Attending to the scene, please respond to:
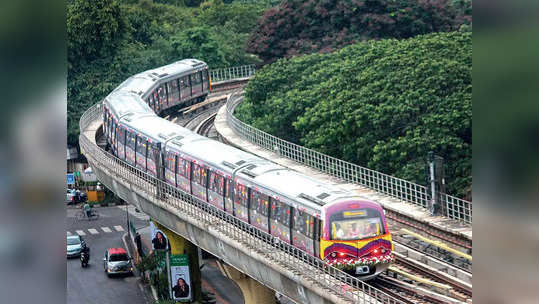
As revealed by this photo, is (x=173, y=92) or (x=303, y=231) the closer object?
(x=303, y=231)

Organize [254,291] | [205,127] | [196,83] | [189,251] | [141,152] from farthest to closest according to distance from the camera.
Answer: [196,83] < [205,127] < [189,251] < [141,152] < [254,291]

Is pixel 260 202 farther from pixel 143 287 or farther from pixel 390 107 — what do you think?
pixel 143 287

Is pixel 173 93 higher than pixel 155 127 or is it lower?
lower

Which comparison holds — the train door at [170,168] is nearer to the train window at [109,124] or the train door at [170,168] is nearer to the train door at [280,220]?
the train door at [280,220]

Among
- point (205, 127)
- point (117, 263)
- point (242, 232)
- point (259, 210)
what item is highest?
point (259, 210)

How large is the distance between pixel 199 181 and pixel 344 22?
31036 millimetres

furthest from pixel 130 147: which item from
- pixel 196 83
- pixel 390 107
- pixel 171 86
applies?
pixel 196 83

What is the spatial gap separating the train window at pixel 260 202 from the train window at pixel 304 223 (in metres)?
2.14

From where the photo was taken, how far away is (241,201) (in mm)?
28844

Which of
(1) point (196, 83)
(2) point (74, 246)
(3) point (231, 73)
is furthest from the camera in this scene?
(3) point (231, 73)

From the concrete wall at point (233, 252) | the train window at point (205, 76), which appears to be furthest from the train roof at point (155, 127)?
the train window at point (205, 76)

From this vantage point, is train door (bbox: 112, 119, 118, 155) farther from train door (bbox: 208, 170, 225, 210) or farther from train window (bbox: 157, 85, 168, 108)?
train door (bbox: 208, 170, 225, 210)
